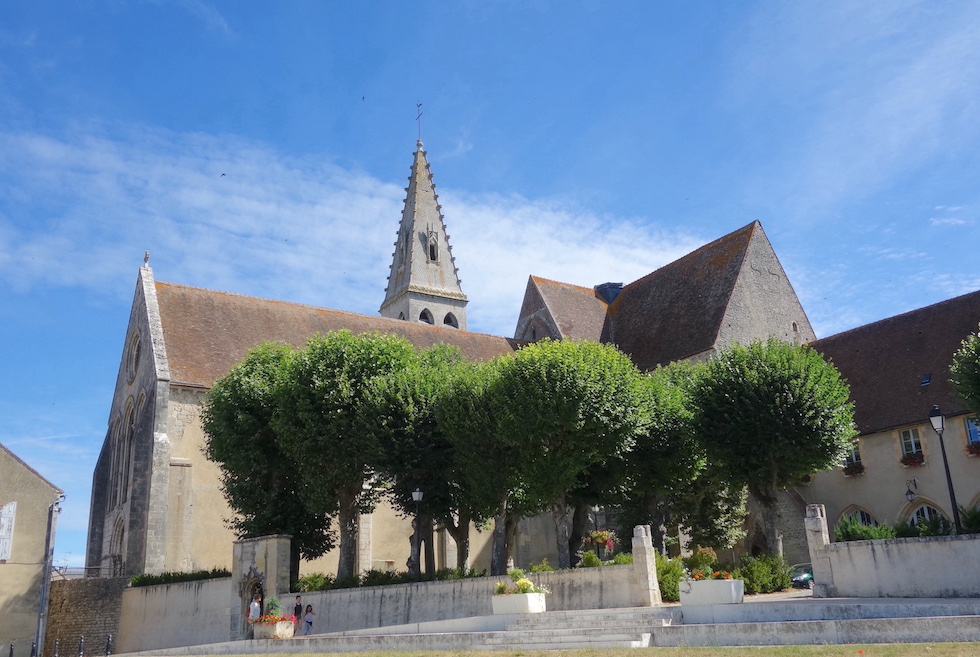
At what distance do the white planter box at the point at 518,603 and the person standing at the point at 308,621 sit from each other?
19.6 ft

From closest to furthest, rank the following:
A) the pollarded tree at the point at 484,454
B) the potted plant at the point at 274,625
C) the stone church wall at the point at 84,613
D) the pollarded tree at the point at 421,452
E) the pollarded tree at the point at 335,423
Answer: the potted plant at the point at 274,625
the pollarded tree at the point at 484,454
the pollarded tree at the point at 421,452
the pollarded tree at the point at 335,423
the stone church wall at the point at 84,613

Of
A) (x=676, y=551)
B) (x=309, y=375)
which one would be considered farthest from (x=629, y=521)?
(x=309, y=375)

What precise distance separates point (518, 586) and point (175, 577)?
42.4 ft

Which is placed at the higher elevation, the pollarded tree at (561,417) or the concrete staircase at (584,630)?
the pollarded tree at (561,417)

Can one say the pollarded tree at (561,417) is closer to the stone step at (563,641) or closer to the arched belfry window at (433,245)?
the stone step at (563,641)

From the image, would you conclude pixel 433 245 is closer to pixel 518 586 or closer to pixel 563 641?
pixel 518 586

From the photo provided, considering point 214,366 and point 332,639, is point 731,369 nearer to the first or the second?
point 332,639

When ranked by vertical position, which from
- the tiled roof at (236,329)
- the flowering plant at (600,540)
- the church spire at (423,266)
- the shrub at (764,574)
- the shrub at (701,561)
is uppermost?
the church spire at (423,266)

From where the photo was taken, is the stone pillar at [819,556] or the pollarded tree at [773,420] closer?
the stone pillar at [819,556]

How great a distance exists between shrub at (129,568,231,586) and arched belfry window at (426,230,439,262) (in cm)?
2523

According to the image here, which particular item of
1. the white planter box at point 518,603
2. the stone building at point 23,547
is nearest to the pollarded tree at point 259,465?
the stone building at point 23,547

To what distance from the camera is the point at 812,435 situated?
21.5m

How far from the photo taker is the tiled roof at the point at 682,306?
31.8 m

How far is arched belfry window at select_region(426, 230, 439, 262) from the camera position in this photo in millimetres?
48266
